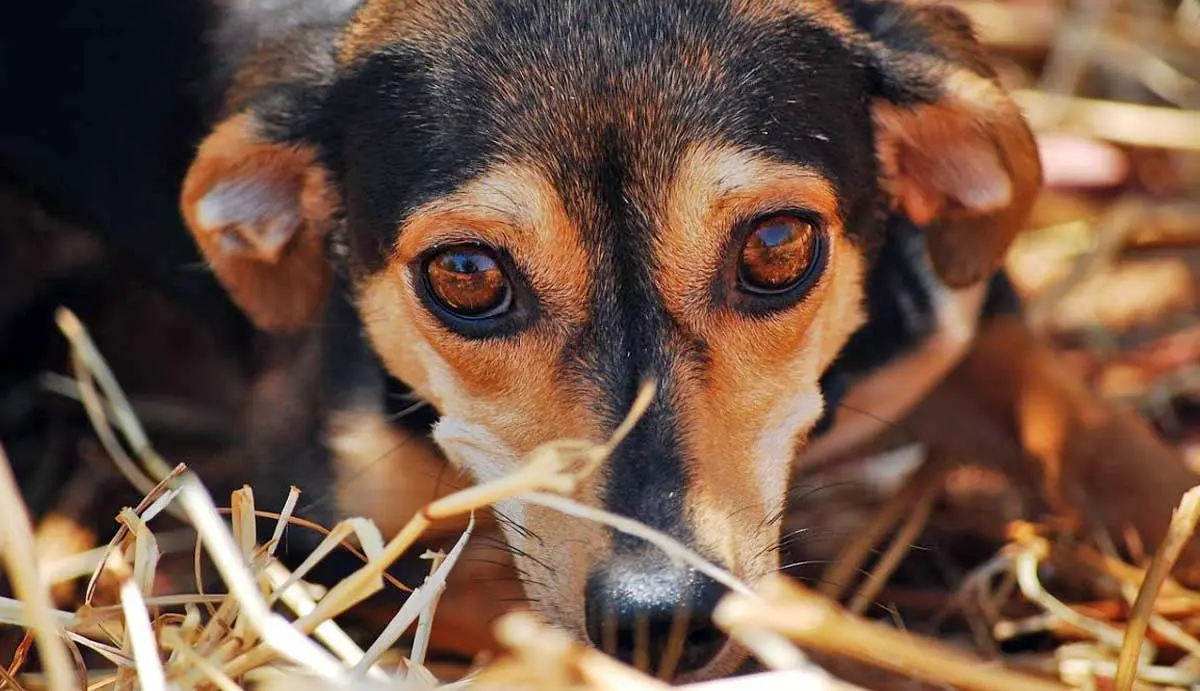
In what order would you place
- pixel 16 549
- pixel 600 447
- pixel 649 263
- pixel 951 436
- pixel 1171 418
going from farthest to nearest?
1. pixel 1171 418
2. pixel 951 436
3. pixel 649 263
4. pixel 600 447
5. pixel 16 549

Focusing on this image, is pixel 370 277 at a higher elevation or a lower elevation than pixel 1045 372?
higher

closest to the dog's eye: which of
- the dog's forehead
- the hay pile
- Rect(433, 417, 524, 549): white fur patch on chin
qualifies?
the dog's forehead

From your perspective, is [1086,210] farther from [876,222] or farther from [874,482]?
[876,222]

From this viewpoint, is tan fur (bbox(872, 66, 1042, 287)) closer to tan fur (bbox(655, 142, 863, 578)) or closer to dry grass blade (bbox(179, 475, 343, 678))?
tan fur (bbox(655, 142, 863, 578))

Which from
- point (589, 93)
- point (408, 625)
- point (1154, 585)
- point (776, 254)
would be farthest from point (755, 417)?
point (1154, 585)

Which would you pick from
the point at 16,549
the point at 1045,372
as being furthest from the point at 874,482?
the point at 16,549

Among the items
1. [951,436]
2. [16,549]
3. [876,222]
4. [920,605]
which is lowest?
[920,605]

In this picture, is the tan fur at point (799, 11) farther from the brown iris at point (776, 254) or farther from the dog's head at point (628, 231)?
the brown iris at point (776, 254)
